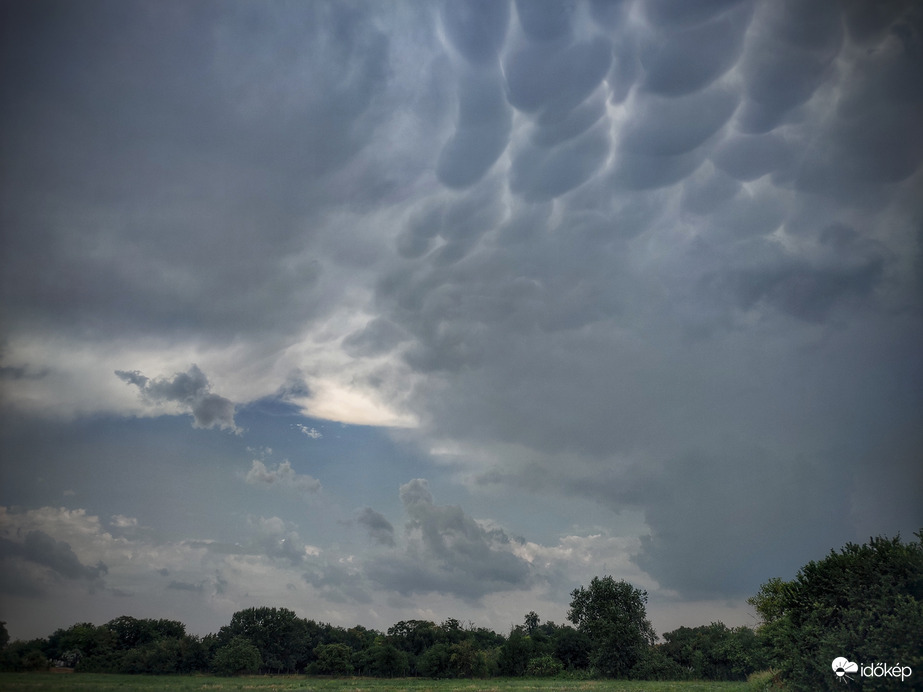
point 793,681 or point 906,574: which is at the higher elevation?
point 906,574

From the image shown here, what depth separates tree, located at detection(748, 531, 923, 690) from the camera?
26.8 meters

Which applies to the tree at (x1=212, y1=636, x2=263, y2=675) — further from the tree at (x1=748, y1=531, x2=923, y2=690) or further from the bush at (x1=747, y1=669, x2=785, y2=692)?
the tree at (x1=748, y1=531, x2=923, y2=690)

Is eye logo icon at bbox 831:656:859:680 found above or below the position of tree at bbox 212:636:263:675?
above

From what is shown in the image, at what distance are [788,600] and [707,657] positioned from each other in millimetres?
78393

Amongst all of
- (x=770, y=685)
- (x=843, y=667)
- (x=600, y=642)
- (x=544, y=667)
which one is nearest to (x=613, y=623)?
(x=600, y=642)

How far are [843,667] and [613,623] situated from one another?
69.2 meters

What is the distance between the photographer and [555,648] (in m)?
115

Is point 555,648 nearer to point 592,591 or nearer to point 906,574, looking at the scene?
point 592,591

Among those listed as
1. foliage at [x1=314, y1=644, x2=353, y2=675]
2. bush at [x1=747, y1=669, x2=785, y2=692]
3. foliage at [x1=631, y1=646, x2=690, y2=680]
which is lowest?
foliage at [x1=314, y1=644, x2=353, y2=675]

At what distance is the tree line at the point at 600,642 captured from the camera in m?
29.5

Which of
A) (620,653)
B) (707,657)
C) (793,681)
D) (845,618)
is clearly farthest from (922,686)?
(707,657)
